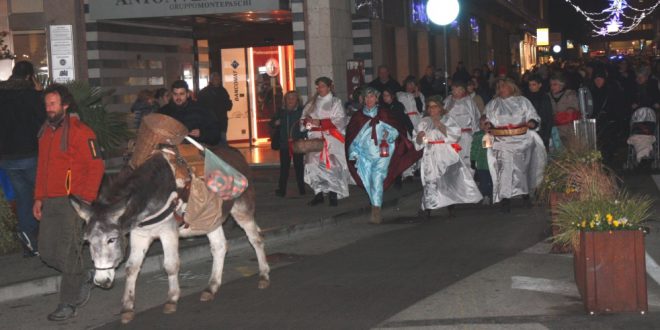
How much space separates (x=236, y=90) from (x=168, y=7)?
276 inches

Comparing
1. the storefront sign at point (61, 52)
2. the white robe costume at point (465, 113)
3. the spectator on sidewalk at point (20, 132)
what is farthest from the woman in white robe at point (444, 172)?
the spectator on sidewalk at point (20, 132)

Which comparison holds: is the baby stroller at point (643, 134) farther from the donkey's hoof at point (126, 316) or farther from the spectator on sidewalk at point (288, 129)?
the donkey's hoof at point (126, 316)

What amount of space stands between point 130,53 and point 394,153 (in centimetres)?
1063

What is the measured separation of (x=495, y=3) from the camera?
161ft

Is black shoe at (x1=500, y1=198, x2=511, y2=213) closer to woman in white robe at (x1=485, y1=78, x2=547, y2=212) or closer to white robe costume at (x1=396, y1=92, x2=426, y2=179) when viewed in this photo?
woman in white robe at (x1=485, y1=78, x2=547, y2=212)

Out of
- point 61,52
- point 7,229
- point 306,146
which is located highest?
point 61,52

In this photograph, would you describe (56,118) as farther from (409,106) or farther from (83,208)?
(409,106)

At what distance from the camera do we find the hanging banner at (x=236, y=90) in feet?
96.1

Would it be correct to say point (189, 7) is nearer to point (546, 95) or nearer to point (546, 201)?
point (546, 95)

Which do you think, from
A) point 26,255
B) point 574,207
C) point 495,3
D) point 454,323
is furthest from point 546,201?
point 495,3

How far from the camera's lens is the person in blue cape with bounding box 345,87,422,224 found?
15.1 meters

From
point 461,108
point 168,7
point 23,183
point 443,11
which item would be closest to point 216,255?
point 23,183

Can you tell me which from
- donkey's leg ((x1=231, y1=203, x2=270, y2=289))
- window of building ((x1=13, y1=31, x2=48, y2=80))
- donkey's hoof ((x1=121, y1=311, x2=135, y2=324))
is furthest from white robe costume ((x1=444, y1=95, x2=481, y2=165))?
window of building ((x1=13, y1=31, x2=48, y2=80))

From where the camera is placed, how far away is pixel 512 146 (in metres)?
15.5
